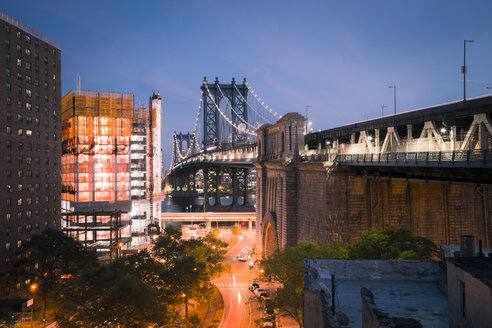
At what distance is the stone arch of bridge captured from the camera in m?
47.5

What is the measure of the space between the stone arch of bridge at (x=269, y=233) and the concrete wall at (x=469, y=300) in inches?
1452

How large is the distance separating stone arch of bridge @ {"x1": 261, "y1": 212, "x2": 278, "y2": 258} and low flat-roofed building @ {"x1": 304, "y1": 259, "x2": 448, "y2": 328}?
29928mm

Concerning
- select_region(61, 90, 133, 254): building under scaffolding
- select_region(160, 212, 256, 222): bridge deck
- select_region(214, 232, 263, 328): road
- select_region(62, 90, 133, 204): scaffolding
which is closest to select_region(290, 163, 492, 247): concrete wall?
select_region(214, 232, 263, 328): road

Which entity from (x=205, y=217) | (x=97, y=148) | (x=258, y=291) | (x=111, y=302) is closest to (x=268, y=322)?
(x=258, y=291)

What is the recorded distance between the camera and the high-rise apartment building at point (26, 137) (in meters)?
46.3

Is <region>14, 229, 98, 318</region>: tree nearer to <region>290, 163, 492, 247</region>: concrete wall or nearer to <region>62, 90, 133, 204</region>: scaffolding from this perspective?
<region>290, 163, 492, 247</region>: concrete wall

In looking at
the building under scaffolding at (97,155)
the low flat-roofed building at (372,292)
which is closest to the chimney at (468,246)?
the low flat-roofed building at (372,292)

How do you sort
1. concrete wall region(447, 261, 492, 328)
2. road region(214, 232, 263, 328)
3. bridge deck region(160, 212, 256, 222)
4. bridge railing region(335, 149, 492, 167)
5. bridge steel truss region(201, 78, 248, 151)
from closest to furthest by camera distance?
concrete wall region(447, 261, 492, 328) < bridge railing region(335, 149, 492, 167) < road region(214, 232, 263, 328) < bridge deck region(160, 212, 256, 222) < bridge steel truss region(201, 78, 248, 151)

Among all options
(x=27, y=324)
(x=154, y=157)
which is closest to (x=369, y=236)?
(x=27, y=324)

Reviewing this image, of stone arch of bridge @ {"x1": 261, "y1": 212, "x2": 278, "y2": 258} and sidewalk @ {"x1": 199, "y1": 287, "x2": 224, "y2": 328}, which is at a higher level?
stone arch of bridge @ {"x1": 261, "y1": 212, "x2": 278, "y2": 258}

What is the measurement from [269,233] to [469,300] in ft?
141

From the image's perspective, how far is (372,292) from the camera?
14.5m

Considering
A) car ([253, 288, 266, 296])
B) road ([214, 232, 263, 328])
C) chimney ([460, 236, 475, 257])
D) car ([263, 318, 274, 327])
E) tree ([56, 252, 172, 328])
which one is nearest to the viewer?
chimney ([460, 236, 475, 257])

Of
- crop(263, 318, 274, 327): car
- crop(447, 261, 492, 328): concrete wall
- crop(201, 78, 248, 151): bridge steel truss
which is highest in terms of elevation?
crop(201, 78, 248, 151): bridge steel truss
